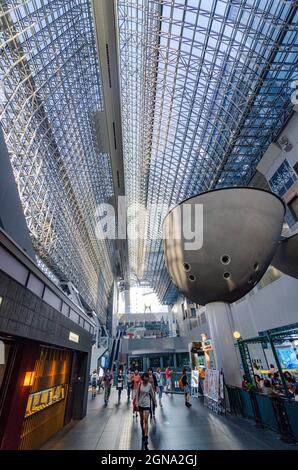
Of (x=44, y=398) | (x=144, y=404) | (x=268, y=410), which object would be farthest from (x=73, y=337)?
(x=268, y=410)

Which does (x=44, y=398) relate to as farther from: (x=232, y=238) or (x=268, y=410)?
(x=232, y=238)

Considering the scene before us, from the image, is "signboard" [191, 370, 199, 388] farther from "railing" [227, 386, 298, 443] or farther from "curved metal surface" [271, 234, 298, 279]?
"curved metal surface" [271, 234, 298, 279]

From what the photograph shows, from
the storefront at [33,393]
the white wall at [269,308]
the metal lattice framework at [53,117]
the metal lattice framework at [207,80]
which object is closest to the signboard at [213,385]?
the storefront at [33,393]

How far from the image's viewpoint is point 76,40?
20141 mm

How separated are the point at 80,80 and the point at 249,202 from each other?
2248cm

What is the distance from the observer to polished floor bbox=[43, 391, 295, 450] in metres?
5.29

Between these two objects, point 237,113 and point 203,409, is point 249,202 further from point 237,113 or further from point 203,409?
point 237,113

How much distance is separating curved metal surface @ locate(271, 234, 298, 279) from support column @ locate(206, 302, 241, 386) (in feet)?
9.12

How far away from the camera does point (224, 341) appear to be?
8820 millimetres

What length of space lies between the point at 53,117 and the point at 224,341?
72.3 ft

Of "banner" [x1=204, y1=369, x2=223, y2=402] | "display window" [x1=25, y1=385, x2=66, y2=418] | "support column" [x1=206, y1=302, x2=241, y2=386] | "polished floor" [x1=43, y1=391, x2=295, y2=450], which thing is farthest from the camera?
"banner" [x1=204, y1=369, x2=223, y2=402]

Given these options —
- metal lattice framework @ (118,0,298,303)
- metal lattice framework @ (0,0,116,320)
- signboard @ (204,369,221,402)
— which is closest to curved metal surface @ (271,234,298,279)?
signboard @ (204,369,221,402)
